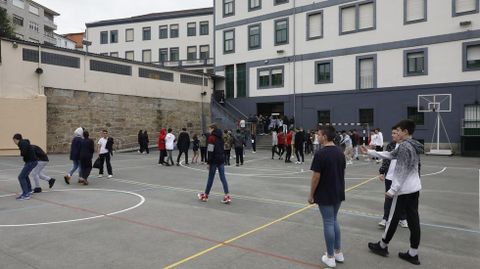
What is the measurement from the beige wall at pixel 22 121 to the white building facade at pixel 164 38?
29.1 m

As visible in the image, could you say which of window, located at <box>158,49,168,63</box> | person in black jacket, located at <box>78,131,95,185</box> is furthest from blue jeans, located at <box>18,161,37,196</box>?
window, located at <box>158,49,168,63</box>

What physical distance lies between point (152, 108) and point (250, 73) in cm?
957

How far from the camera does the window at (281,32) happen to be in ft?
105

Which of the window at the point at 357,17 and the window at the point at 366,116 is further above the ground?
the window at the point at 357,17

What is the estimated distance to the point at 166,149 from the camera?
18109mm

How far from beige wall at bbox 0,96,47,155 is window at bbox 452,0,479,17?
1001 inches

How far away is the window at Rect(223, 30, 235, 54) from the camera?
35.3 m

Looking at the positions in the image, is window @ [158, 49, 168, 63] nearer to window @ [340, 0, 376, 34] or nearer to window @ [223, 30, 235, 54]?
window @ [223, 30, 235, 54]

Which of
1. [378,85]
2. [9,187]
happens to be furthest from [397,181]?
[378,85]

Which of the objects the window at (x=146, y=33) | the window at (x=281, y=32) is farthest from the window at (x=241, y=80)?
the window at (x=146, y=33)

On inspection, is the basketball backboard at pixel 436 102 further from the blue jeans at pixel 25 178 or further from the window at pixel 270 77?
the blue jeans at pixel 25 178

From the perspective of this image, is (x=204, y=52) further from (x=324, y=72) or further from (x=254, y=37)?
(x=324, y=72)

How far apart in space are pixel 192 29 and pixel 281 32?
21.3 m

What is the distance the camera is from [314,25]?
100 ft
